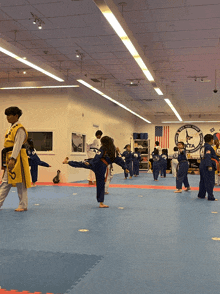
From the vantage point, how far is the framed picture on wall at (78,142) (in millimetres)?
13020

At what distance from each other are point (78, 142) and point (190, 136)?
12.8m

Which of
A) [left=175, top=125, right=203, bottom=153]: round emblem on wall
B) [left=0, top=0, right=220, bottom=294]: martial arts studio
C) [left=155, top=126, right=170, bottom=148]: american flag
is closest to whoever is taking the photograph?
[left=0, top=0, right=220, bottom=294]: martial arts studio

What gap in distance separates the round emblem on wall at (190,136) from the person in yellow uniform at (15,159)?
775 inches

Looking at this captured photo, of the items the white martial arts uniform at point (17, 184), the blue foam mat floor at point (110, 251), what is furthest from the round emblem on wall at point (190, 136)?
the white martial arts uniform at point (17, 184)

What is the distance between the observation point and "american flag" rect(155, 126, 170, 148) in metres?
24.5

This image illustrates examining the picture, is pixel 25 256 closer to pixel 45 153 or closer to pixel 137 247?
pixel 137 247

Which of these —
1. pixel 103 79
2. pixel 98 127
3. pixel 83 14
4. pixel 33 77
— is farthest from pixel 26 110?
pixel 83 14

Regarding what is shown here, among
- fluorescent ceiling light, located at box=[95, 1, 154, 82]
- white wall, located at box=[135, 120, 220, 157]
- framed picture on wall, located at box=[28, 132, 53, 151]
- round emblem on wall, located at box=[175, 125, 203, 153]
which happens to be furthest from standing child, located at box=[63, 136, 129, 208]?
round emblem on wall, located at box=[175, 125, 203, 153]

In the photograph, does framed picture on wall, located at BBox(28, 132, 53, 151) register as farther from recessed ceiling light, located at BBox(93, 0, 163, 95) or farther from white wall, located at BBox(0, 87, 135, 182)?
recessed ceiling light, located at BBox(93, 0, 163, 95)

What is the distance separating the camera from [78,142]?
13422 mm

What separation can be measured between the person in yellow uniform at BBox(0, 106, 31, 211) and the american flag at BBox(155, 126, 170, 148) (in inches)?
772

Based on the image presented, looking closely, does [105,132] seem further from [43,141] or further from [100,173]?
[100,173]

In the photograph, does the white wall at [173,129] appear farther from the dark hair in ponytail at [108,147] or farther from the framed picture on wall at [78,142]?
the dark hair in ponytail at [108,147]

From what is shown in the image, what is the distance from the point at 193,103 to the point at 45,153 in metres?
9.56
